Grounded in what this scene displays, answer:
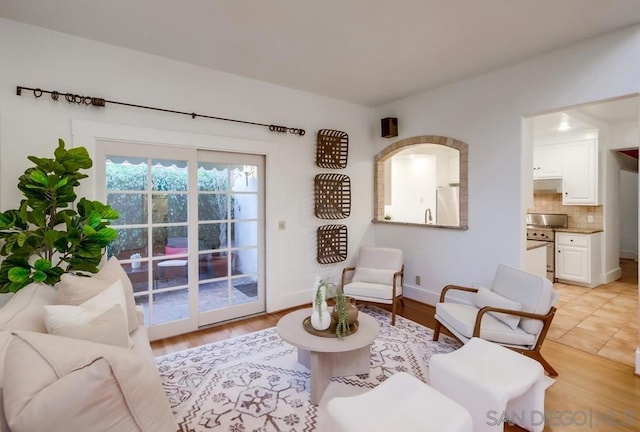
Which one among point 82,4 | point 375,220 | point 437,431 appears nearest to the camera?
point 437,431

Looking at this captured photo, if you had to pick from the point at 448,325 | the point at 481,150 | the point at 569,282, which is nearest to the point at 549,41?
the point at 481,150

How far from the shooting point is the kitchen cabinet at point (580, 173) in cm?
515

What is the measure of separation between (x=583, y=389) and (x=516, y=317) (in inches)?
24.2

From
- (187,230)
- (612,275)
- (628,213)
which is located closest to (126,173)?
(187,230)

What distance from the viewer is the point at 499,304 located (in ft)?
9.01

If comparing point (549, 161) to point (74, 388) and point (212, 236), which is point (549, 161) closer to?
point (212, 236)

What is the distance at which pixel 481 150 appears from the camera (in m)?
3.67

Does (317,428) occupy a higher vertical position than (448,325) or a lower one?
lower

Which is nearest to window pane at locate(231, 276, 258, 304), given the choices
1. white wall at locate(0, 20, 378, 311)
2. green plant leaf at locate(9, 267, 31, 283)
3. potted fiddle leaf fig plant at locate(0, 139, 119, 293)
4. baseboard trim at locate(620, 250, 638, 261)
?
white wall at locate(0, 20, 378, 311)

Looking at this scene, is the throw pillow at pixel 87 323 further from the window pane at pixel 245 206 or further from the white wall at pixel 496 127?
the white wall at pixel 496 127

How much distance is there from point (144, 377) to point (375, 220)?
410 cm

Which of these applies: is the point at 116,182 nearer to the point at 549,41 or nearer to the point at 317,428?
the point at 317,428

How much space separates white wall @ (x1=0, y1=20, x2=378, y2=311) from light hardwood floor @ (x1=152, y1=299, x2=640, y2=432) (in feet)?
4.14

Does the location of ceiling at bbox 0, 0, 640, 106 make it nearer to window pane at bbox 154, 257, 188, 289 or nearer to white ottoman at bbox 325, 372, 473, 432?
window pane at bbox 154, 257, 188, 289
